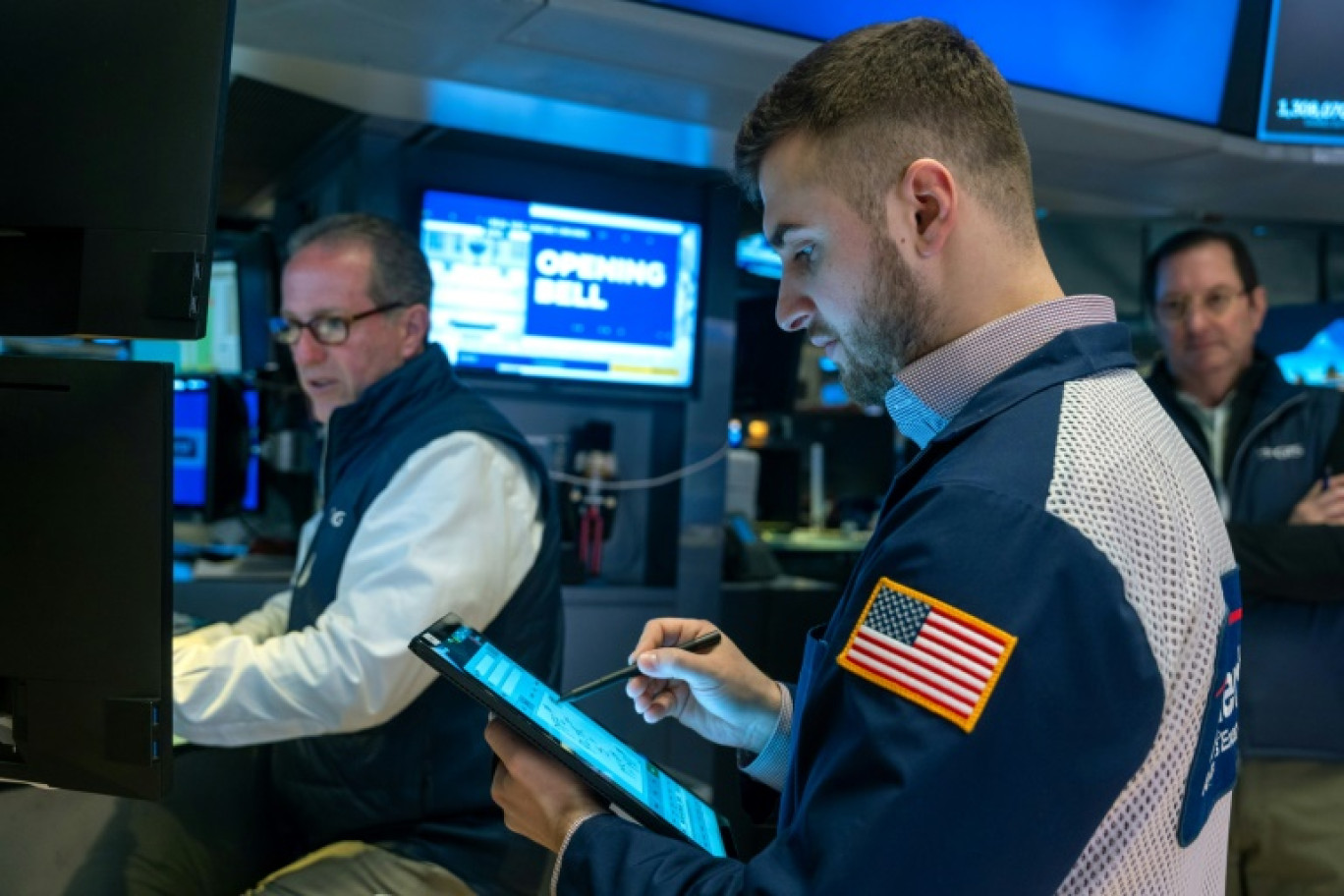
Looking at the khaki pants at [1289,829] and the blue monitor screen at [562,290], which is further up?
the blue monitor screen at [562,290]

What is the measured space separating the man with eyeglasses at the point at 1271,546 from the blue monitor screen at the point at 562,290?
178 cm

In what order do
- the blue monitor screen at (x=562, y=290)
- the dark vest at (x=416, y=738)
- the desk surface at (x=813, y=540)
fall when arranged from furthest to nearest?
the desk surface at (x=813, y=540)
the blue monitor screen at (x=562, y=290)
the dark vest at (x=416, y=738)

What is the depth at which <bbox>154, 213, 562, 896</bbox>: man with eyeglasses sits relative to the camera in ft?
5.72

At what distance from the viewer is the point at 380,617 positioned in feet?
5.80

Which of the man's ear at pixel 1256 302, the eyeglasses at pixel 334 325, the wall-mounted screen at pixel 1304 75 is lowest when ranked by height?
the eyeglasses at pixel 334 325

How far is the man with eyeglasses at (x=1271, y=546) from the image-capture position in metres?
2.43

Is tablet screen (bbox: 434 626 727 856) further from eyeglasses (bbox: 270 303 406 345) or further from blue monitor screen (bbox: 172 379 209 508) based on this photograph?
blue monitor screen (bbox: 172 379 209 508)

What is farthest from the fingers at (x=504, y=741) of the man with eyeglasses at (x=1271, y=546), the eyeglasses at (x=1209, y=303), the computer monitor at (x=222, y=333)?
the computer monitor at (x=222, y=333)

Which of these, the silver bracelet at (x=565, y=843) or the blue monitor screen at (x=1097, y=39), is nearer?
the silver bracelet at (x=565, y=843)

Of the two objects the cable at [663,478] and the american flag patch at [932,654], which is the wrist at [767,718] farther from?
the cable at [663,478]

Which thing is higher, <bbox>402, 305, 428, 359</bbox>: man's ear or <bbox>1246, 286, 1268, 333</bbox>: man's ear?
<bbox>1246, 286, 1268, 333</bbox>: man's ear

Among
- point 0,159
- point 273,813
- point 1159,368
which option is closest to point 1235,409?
point 1159,368

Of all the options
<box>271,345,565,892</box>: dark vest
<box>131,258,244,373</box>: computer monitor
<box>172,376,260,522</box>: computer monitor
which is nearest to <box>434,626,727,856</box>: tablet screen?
<box>271,345,565,892</box>: dark vest

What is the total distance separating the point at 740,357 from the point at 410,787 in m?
2.91
